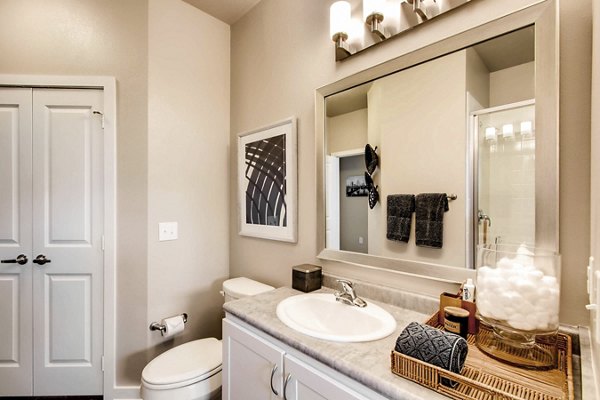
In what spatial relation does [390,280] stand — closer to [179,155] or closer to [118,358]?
[179,155]

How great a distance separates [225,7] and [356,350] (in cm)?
236

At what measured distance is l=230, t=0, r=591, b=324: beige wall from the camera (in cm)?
87

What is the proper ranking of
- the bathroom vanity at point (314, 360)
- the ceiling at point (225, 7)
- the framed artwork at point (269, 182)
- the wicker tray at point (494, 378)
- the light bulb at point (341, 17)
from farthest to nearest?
1. the ceiling at point (225, 7)
2. the framed artwork at point (269, 182)
3. the light bulb at point (341, 17)
4. the bathroom vanity at point (314, 360)
5. the wicker tray at point (494, 378)

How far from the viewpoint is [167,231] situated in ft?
6.46

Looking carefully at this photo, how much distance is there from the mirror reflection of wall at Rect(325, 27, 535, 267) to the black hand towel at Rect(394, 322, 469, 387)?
1.43 feet

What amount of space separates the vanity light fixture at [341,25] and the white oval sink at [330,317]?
4.05 ft

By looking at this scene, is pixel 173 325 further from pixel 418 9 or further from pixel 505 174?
pixel 418 9

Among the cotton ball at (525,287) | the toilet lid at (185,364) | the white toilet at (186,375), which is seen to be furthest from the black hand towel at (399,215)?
the toilet lid at (185,364)

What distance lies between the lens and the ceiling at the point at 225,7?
204 cm

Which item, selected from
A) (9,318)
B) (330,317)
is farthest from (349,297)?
(9,318)

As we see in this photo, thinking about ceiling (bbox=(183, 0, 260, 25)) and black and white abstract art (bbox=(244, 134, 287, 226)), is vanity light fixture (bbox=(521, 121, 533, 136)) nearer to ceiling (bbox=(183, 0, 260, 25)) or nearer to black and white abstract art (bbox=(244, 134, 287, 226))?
black and white abstract art (bbox=(244, 134, 287, 226))

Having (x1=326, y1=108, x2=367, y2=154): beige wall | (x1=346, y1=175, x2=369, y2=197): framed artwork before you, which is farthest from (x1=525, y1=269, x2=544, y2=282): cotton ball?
(x1=326, y1=108, x2=367, y2=154): beige wall

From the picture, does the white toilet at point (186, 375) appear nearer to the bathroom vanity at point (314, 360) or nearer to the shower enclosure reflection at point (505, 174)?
the bathroom vanity at point (314, 360)

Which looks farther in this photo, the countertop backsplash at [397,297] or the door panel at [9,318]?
the door panel at [9,318]
